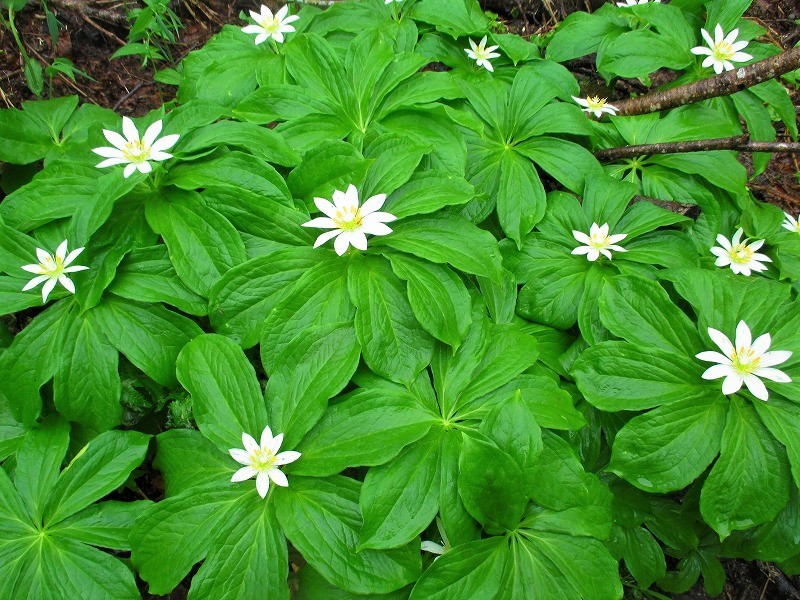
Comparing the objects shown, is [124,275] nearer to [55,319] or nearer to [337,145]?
[55,319]

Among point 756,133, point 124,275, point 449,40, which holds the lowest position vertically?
point 124,275

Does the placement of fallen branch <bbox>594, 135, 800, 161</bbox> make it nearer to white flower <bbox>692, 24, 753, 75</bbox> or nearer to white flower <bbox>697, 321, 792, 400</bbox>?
white flower <bbox>692, 24, 753, 75</bbox>

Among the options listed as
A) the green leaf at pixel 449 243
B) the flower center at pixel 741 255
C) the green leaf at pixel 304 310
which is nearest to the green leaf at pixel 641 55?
the flower center at pixel 741 255

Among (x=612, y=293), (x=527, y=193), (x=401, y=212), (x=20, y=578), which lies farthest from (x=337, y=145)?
(x=20, y=578)

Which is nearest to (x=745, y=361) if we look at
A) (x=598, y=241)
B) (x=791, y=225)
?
(x=598, y=241)

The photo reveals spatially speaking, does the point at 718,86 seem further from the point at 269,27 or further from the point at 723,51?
the point at 269,27
